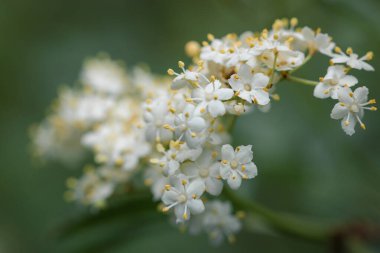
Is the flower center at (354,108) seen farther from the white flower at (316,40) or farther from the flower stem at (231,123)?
the flower stem at (231,123)

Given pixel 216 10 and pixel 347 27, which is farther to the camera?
pixel 216 10

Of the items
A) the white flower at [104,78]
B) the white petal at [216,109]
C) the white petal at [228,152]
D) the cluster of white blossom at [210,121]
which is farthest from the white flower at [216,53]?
the white flower at [104,78]

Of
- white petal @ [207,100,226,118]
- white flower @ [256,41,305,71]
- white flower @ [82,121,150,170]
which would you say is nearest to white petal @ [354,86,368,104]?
white flower @ [256,41,305,71]

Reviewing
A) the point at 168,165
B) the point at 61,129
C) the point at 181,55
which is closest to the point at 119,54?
the point at 181,55

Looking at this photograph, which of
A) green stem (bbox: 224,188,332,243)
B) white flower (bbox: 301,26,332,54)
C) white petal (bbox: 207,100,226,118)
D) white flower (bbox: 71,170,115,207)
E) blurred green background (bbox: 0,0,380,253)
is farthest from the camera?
blurred green background (bbox: 0,0,380,253)

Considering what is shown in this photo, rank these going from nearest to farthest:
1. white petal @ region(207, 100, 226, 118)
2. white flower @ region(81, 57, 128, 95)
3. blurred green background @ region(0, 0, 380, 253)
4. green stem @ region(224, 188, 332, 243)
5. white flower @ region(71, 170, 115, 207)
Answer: white petal @ region(207, 100, 226, 118)
green stem @ region(224, 188, 332, 243)
white flower @ region(71, 170, 115, 207)
blurred green background @ region(0, 0, 380, 253)
white flower @ region(81, 57, 128, 95)

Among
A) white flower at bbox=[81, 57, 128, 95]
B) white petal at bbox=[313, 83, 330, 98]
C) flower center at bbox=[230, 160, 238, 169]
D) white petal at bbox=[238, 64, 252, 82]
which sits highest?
white flower at bbox=[81, 57, 128, 95]

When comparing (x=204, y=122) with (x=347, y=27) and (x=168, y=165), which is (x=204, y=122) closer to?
(x=168, y=165)

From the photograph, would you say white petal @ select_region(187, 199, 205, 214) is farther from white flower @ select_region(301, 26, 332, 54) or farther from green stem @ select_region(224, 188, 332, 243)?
white flower @ select_region(301, 26, 332, 54)
